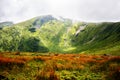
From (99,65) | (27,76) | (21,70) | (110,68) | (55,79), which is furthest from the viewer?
(99,65)

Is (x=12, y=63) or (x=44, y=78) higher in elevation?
(x=12, y=63)

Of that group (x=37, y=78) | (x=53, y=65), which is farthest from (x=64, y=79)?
(x=53, y=65)

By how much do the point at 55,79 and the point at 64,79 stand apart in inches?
58.1

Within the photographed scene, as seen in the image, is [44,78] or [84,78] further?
[84,78]

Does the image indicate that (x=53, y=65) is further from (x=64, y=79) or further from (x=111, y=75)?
(x=111, y=75)

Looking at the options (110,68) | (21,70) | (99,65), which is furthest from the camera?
(99,65)

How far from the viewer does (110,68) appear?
20.8 m

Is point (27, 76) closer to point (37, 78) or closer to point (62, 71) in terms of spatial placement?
point (37, 78)

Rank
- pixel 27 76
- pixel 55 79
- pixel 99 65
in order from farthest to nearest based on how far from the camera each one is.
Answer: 1. pixel 99 65
2. pixel 27 76
3. pixel 55 79

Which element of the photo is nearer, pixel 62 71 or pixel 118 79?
pixel 118 79

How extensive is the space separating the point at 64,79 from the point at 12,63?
624 cm

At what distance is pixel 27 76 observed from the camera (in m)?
17.4

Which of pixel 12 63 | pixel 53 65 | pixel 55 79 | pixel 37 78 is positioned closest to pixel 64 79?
pixel 55 79

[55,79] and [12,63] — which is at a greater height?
[12,63]
